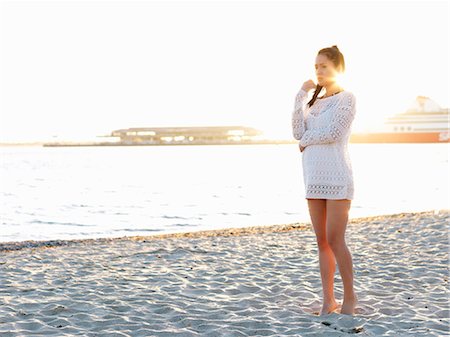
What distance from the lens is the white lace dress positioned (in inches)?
152

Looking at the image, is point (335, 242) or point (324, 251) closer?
Answer: point (335, 242)

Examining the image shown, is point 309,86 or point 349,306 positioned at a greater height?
point 309,86

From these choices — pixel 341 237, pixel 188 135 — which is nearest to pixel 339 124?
pixel 341 237

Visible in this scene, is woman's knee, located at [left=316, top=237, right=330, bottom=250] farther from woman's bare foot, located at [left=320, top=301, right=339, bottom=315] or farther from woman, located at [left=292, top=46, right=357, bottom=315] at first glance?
woman's bare foot, located at [left=320, top=301, right=339, bottom=315]

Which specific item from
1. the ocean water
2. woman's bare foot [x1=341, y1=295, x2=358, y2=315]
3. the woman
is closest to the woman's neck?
the woman

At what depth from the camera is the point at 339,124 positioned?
3.84 m

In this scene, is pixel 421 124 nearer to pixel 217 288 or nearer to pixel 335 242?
pixel 217 288

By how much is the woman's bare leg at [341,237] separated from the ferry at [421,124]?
92.3 metres

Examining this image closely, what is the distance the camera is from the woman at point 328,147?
153 inches

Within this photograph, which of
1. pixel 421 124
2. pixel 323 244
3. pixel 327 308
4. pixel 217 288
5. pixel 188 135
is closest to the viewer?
pixel 323 244

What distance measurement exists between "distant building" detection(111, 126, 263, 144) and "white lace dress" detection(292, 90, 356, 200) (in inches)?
5129

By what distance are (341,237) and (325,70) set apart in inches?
45.0

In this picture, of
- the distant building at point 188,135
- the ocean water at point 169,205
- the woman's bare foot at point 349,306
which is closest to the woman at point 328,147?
the woman's bare foot at point 349,306

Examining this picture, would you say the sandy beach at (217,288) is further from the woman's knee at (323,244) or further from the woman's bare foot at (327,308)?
the woman's knee at (323,244)
